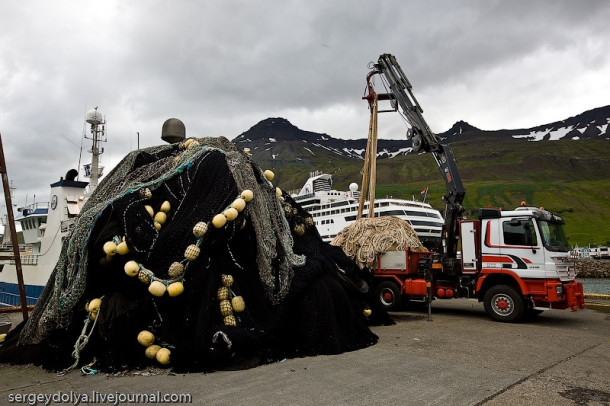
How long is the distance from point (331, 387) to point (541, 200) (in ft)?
363

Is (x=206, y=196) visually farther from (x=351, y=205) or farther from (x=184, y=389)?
(x=351, y=205)

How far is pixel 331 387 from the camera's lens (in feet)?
14.1

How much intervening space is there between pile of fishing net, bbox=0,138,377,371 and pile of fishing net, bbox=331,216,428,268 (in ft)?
14.3

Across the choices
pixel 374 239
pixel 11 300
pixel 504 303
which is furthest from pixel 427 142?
pixel 11 300

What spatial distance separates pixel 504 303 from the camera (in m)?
8.84

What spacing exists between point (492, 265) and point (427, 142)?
174 inches

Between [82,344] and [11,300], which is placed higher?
[82,344]

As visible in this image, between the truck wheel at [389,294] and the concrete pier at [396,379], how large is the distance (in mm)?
4012

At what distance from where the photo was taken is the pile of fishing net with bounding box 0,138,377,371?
5023 millimetres

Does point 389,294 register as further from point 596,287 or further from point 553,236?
point 596,287

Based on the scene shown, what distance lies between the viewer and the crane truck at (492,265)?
8453 millimetres

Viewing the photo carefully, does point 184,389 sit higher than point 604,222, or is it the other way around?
point 604,222

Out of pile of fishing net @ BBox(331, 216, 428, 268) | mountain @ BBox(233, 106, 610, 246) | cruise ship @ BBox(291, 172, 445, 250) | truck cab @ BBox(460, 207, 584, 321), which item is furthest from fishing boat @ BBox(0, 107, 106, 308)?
mountain @ BBox(233, 106, 610, 246)

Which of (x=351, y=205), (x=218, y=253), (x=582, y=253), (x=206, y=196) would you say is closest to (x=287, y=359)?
(x=218, y=253)
